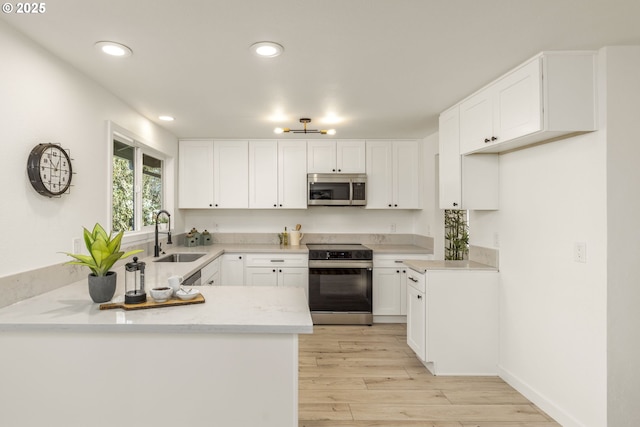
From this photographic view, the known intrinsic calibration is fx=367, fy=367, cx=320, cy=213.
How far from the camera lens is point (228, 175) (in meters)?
4.68

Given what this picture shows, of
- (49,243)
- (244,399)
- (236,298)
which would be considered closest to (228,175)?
(49,243)

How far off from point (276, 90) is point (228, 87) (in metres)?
0.35

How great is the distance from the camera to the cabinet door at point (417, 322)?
121 inches

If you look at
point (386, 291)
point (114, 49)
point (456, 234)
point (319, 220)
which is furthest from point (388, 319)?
point (114, 49)

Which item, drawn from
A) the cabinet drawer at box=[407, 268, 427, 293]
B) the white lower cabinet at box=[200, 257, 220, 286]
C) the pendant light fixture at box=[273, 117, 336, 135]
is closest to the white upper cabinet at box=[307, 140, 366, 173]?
the pendant light fixture at box=[273, 117, 336, 135]

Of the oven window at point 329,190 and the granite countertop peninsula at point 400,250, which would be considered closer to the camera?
the granite countertop peninsula at point 400,250

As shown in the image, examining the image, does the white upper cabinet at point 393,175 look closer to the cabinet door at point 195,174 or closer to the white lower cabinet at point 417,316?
the white lower cabinet at point 417,316

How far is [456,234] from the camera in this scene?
4.59 m

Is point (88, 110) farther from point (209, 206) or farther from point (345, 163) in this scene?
point (345, 163)

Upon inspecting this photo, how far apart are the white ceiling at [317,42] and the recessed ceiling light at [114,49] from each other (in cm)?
4

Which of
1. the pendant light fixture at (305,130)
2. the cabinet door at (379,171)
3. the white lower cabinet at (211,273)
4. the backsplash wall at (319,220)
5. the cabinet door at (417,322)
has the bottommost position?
the cabinet door at (417,322)

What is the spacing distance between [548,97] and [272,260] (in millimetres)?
3173

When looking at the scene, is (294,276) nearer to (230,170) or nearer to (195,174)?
(230,170)

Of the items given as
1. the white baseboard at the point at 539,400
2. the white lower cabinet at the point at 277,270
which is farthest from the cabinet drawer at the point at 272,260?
the white baseboard at the point at 539,400
